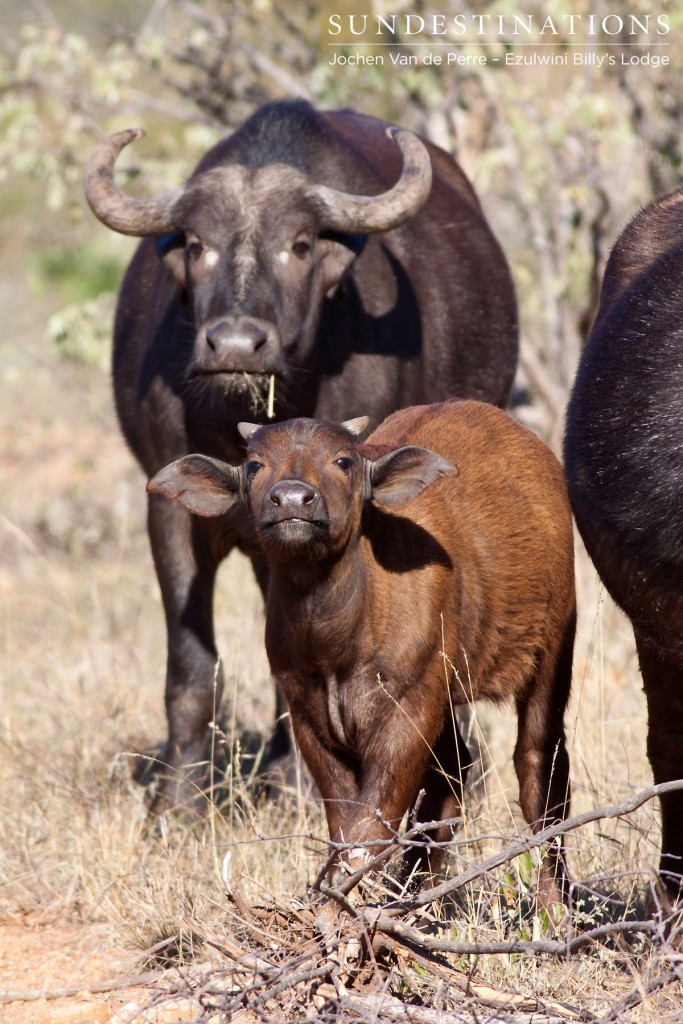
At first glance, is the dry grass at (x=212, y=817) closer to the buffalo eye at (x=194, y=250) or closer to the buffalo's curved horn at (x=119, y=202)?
the buffalo eye at (x=194, y=250)

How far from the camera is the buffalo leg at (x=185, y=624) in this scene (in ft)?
22.3

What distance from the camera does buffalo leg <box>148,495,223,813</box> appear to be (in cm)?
680

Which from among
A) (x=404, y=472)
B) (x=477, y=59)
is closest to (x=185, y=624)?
(x=404, y=472)

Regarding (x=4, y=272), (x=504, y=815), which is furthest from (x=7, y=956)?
(x=4, y=272)

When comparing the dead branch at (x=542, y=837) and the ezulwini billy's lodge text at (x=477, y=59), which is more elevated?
the ezulwini billy's lodge text at (x=477, y=59)

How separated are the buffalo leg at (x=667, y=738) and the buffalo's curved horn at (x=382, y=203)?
8.91 feet

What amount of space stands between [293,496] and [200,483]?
0.63m

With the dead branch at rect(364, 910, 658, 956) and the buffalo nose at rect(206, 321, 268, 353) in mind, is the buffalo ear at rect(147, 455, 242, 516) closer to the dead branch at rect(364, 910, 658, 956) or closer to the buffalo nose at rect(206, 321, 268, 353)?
the buffalo nose at rect(206, 321, 268, 353)

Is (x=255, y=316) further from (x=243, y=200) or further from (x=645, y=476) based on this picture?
(x=645, y=476)

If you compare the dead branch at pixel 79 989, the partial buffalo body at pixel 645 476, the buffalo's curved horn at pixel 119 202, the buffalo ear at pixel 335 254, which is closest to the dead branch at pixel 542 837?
the partial buffalo body at pixel 645 476

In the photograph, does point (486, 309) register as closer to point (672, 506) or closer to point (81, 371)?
point (672, 506)

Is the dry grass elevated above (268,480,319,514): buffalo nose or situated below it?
below

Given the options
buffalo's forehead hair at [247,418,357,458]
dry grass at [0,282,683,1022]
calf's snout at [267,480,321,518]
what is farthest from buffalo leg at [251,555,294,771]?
calf's snout at [267,480,321,518]

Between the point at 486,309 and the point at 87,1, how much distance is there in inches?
1275
